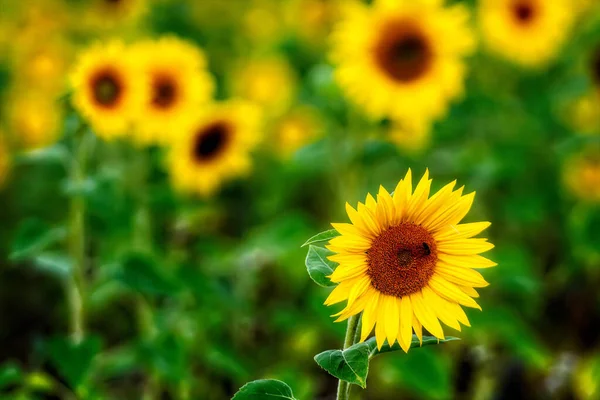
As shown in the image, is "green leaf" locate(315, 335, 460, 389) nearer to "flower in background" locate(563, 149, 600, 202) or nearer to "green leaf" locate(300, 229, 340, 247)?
"green leaf" locate(300, 229, 340, 247)

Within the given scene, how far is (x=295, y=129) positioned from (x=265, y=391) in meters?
2.75

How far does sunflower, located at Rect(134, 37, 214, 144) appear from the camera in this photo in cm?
250

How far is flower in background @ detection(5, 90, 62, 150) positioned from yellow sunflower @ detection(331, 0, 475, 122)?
1.98 metres

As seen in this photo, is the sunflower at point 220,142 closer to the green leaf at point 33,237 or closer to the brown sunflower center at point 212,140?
the brown sunflower center at point 212,140

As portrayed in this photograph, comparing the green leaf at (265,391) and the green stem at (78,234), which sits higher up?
the green stem at (78,234)

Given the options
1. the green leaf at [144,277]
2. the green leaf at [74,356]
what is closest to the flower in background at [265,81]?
the green leaf at [144,277]

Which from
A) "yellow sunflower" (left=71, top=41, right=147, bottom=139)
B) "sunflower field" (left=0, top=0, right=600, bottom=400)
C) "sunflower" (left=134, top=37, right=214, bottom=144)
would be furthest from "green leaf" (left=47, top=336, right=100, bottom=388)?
"sunflower" (left=134, top=37, right=214, bottom=144)

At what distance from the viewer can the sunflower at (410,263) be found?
126 cm

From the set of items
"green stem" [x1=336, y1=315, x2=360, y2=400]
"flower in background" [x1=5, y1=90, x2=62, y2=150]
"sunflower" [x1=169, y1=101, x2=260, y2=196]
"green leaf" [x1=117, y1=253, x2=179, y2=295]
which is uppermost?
"flower in background" [x1=5, y1=90, x2=62, y2=150]

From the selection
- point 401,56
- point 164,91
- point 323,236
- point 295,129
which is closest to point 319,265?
point 323,236

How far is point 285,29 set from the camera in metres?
4.84

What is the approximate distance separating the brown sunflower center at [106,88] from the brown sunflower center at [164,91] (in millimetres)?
319

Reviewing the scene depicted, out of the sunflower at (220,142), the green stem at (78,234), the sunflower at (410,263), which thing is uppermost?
the sunflower at (220,142)

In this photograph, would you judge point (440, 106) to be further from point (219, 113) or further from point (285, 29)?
point (285, 29)
